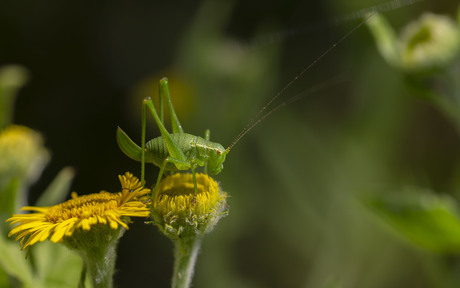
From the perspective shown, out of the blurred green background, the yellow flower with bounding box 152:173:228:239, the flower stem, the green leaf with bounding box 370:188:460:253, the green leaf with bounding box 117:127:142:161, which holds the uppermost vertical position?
the blurred green background

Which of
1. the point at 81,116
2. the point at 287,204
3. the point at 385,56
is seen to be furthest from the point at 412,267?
the point at 81,116

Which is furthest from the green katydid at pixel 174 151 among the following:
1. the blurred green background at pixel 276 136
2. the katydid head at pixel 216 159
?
the blurred green background at pixel 276 136

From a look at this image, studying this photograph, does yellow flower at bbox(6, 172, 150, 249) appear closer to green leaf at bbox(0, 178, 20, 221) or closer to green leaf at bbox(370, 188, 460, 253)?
green leaf at bbox(0, 178, 20, 221)

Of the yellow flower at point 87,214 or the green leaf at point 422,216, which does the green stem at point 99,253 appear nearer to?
the yellow flower at point 87,214

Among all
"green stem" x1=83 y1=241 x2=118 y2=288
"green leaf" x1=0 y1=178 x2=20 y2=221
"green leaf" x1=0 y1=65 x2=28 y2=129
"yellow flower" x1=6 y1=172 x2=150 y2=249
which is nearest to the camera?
"yellow flower" x1=6 y1=172 x2=150 y2=249

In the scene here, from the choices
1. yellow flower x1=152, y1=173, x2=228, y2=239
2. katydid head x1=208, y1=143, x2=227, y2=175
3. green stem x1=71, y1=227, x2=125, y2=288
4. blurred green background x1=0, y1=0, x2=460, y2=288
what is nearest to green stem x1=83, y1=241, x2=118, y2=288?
green stem x1=71, y1=227, x2=125, y2=288

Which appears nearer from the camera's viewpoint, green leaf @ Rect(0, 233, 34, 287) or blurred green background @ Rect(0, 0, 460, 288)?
green leaf @ Rect(0, 233, 34, 287)

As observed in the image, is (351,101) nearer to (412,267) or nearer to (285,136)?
(285,136)

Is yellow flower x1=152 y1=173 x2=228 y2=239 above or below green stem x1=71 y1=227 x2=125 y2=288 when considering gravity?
above

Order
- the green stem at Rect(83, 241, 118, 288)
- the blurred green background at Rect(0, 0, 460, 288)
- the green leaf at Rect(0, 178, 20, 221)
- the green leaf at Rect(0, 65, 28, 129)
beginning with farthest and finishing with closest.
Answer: the blurred green background at Rect(0, 0, 460, 288) → the green leaf at Rect(0, 65, 28, 129) → the green leaf at Rect(0, 178, 20, 221) → the green stem at Rect(83, 241, 118, 288)
